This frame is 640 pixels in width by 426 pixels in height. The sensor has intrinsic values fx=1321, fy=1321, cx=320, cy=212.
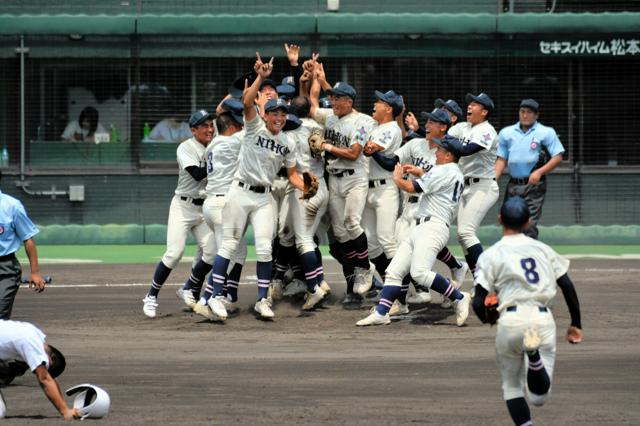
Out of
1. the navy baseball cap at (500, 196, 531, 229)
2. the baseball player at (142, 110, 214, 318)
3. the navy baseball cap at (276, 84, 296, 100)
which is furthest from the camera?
the navy baseball cap at (276, 84, 296, 100)

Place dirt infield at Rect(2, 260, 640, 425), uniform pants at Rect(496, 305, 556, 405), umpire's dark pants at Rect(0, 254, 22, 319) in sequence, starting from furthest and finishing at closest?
umpire's dark pants at Rect(0, 254, 22, 319)
dirt infield at Rect(2, 260, 640, 425)
uniform pants at Rect(496, 305, 556, 405)

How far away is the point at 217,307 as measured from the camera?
1322 centimetres

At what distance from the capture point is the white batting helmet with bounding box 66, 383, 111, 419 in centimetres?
859

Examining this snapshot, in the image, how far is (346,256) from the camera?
14508mm

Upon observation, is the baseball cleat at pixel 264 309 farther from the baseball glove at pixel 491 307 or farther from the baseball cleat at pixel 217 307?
the baseball glove at pixel 491 307

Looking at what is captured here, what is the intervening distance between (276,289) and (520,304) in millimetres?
6934

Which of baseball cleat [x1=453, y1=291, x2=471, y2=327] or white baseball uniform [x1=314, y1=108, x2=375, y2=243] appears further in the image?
white baseball uniform [x1=314, y1=108, x2=375, y2=243]

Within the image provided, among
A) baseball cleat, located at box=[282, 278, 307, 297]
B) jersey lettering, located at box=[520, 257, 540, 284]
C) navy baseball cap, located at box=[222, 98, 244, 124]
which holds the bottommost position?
baseball cleat, located at box=[282, 278, 307, 297]

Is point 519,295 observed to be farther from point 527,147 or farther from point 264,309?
point 527,147

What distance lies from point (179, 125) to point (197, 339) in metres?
10.4

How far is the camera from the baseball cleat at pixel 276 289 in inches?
572

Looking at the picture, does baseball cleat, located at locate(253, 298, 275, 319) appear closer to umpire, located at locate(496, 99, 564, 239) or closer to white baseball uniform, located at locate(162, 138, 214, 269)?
white baseball uniform, located at locate(162, 138, 214, 269)

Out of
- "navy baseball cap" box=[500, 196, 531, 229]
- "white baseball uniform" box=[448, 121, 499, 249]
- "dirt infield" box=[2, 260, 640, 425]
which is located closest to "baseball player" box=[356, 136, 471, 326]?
"dirt infield" box=[2, 260, 640, 425]

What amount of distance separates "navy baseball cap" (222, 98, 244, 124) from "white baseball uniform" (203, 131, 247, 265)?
6.3 inches
